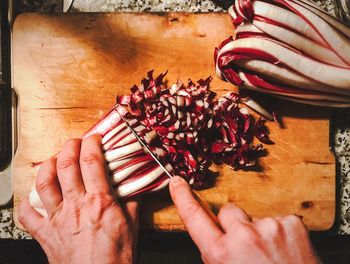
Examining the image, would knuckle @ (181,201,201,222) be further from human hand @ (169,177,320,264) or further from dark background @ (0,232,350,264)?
dark background @ (0,232,350,264)

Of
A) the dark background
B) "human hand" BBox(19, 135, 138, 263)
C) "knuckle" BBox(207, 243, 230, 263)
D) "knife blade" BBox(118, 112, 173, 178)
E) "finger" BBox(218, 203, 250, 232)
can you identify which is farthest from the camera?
the dark background

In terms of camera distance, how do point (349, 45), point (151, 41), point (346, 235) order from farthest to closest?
1. point (346, 235)
2. point (151, 41)
3. point (349, 45)

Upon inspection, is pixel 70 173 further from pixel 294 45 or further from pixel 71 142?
pixel 294 45

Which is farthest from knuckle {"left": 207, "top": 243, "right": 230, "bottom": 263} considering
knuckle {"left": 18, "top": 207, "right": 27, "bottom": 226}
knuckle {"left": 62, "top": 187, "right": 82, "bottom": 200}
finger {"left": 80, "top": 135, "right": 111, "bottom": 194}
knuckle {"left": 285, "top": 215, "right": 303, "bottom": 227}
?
knuckle {"left": 18, "top": 207, "right": 27, "bottom": 226}

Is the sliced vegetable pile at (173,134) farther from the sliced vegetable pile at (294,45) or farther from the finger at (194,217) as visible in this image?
the sliced vegetable pile at (294,45)

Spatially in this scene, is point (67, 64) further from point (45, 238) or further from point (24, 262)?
point (24, 262)

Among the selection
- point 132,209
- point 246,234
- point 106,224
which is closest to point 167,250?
point 132,209

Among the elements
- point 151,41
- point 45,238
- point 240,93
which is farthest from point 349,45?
point 45,238
